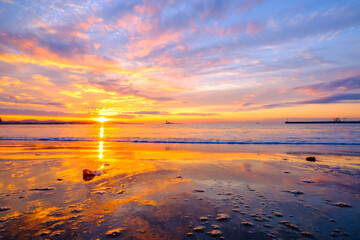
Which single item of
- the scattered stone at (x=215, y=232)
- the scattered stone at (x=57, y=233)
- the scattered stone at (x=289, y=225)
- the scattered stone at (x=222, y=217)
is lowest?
the scattered stone at (x=289, y=225)

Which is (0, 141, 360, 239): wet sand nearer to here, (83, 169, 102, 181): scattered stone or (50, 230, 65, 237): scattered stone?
(50, 230, 65, 237): scattered stone

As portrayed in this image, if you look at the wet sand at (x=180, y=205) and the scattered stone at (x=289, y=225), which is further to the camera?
the scattered stone at (x=289, y=225)

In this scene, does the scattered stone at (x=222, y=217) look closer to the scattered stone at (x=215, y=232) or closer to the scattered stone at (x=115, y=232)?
the scattered stone at (x=215, y=232)

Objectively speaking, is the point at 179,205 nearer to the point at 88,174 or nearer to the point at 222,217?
the point at 222,217

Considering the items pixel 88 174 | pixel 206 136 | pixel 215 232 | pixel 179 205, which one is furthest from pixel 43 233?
pixel 206 136

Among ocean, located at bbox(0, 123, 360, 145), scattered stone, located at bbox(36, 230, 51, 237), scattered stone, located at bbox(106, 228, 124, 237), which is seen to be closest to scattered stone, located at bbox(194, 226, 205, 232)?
scattered stone, located at bbox(106, 228, 124, 237)

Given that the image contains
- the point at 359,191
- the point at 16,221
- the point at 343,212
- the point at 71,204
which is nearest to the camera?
the point at 16,221

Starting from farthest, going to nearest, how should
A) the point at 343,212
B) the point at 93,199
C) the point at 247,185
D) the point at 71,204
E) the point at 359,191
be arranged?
1. the point at 247,185
2. the point at 359,191
3. the point at 93,199
4. the point at 71,204
5. the point at 343,212

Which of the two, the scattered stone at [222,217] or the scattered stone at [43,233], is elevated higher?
the scattered stone at [43,233]

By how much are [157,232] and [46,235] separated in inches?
78.4

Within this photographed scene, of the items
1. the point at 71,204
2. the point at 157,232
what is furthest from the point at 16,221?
the point at 157,232

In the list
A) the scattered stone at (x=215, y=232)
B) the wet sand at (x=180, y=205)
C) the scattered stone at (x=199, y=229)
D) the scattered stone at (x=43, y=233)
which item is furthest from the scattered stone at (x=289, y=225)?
the scattered stone at (x=43, y=233)

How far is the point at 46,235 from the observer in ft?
11.0

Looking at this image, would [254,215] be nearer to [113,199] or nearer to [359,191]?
[113,199]
